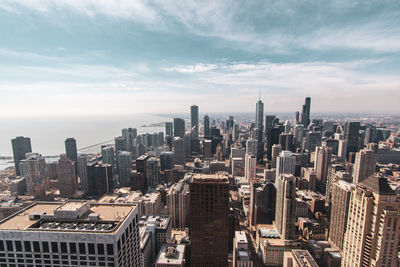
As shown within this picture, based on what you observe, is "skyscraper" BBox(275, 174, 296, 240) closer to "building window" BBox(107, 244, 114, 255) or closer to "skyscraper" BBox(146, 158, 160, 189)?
"building window" BBox(107, 244, 114, 255)

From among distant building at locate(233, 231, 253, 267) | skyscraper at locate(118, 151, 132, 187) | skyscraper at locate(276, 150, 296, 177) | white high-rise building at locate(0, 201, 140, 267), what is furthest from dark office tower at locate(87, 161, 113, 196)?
white high-rise building at locate(0, 201, 140, 267)

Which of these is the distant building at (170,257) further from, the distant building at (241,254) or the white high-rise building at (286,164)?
the white high-rise building at (286,164)

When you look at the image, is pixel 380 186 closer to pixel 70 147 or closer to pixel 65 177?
pixel 65 177

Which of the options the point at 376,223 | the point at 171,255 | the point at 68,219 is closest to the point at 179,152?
the point at 171,255

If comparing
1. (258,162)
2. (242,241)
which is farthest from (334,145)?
(242,241)

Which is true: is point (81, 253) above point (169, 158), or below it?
above

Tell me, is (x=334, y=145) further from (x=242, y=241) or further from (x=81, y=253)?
(x=81, y=253)
